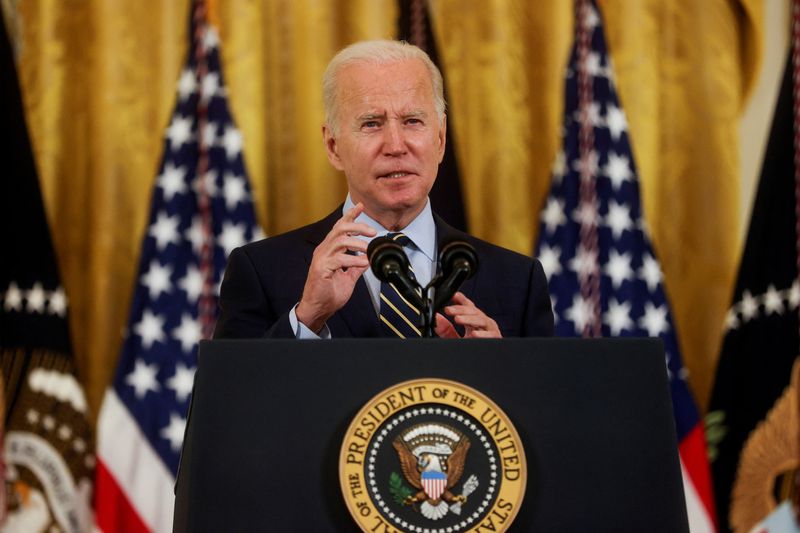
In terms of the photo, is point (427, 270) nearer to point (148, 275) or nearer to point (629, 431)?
point (629, 431)

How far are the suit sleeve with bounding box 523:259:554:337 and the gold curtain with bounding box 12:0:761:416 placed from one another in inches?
83.6

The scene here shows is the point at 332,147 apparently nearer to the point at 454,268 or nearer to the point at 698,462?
the point at 454,268

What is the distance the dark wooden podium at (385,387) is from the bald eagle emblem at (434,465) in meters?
0.08

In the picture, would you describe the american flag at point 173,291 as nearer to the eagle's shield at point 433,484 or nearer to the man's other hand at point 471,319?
the man's other hand at point 471,319

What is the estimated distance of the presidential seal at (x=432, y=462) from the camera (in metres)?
1.52

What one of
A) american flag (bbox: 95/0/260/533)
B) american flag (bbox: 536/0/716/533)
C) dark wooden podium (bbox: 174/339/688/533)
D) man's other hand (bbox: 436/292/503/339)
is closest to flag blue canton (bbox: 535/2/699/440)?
american flag (bbox: 536/0/716/533)

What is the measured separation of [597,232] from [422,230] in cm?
229

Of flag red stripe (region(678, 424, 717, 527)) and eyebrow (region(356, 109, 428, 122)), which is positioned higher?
eyebrow (region(356, 109, 428, 122))

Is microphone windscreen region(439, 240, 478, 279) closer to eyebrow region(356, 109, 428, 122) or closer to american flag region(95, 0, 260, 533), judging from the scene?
eyebrow region(356, 109, 428, 122)

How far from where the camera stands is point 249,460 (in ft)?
5.12

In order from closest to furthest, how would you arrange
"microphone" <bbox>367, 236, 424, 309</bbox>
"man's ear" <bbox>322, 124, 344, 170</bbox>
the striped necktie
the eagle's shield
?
the eagle's shield → "microphone" <bbox>367, 236, 424, 309</bbox> → the striped necktie → "man's ear" <bbox>322, 124, 344, 170</bbox>

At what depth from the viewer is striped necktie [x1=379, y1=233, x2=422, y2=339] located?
2.22 meters

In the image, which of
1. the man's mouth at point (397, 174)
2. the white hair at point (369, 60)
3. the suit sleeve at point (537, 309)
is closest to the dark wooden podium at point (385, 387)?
the suit sleeve at point (537, 309)

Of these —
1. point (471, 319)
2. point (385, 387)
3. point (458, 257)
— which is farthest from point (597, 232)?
point (385, 387)
